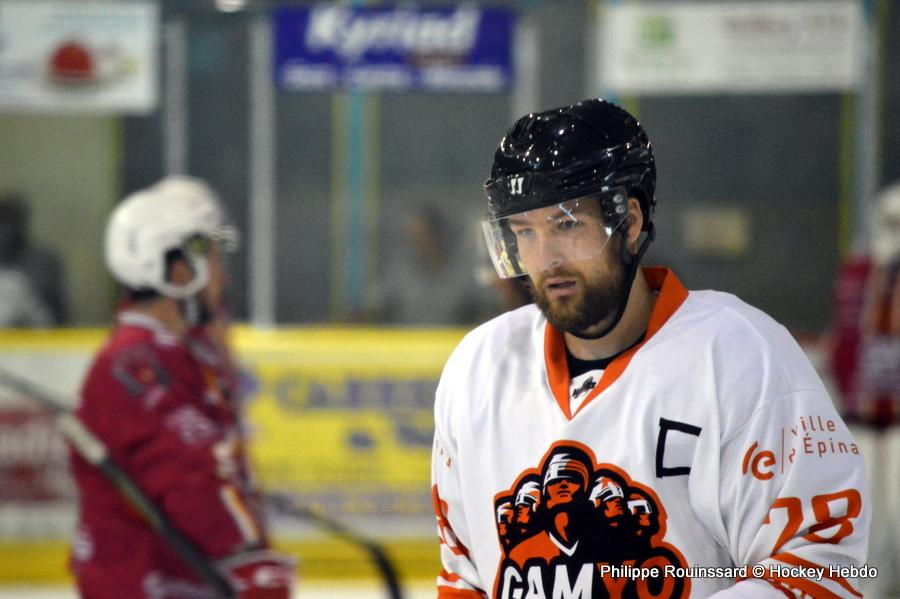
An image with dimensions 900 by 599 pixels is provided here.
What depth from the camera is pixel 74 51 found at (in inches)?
225

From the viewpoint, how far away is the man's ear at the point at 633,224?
1426 mm

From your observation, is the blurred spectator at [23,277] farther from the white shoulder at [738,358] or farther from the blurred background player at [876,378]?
the white shoulder at [738,358]

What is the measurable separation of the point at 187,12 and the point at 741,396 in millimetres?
4974

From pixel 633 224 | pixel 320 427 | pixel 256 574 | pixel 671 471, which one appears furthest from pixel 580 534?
pixel 320 427

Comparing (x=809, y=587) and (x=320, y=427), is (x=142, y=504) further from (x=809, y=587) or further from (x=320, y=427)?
(x=320, y=427)

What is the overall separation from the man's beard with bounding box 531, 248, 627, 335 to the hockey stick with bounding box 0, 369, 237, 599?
848mm

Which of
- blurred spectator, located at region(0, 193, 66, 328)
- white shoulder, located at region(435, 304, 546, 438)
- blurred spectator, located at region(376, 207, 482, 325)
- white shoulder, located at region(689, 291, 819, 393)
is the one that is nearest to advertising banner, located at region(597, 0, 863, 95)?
blurred spectator, located at region(376, 207, 482, 325)

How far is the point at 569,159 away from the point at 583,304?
0.16 metres

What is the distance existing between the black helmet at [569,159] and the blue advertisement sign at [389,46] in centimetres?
447

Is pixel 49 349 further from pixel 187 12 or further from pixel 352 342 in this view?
pixel 187 12

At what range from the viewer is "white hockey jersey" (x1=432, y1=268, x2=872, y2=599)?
1.26m

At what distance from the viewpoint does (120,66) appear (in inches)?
227

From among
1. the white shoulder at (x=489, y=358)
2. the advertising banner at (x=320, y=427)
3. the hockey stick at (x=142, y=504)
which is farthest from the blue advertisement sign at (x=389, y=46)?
the white shoulder at (x=489, y=358)

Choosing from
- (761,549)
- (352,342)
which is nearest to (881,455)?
(352,342)
